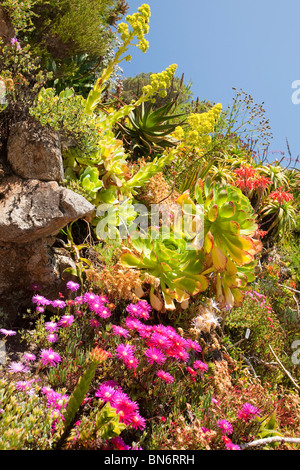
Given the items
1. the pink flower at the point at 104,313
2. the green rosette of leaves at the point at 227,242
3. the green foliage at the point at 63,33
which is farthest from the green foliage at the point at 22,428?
the green foliage at the point at 63,33

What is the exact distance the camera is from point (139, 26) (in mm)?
2773

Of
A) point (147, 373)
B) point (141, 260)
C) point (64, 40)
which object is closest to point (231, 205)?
point (141, 260)

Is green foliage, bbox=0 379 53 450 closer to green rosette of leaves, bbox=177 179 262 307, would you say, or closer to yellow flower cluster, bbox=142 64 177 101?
green rosette of leaves, bbox=177 179 262 307

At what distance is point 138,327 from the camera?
2.01 meters

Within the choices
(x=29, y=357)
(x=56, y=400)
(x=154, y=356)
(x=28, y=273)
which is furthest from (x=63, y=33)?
(x=56, y=400)

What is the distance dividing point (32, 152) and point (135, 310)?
4.08 feet

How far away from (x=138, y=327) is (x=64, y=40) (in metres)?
3.48

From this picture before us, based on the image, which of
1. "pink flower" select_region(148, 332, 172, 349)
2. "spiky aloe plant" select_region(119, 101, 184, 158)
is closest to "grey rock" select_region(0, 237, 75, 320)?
"pink flower" select_region(148, 332, 172, 349)

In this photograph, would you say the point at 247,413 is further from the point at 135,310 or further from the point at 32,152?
the point at 32,152

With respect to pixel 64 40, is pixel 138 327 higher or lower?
lower

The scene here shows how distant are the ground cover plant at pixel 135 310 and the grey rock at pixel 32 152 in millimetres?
102

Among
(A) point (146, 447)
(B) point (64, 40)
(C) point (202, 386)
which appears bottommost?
(A) point (146, 447)
